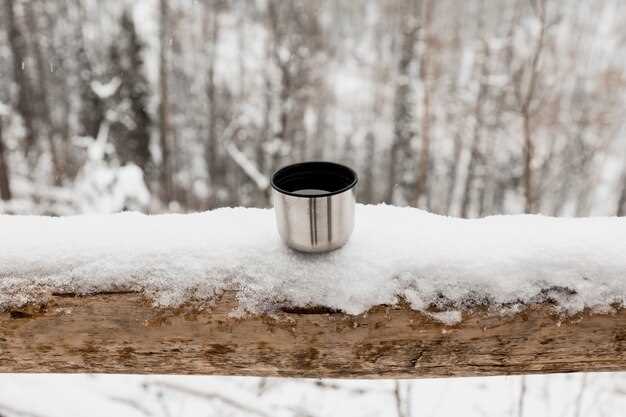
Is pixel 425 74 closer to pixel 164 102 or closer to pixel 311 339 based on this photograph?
pixel 164 102

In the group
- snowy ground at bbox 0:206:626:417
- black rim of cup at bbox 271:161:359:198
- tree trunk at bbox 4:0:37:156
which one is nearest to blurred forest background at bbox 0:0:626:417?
tree trunk at bbox 4:0:37:156

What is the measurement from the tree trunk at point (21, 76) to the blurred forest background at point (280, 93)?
1.3 inches

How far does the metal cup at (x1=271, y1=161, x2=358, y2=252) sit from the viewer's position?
1.09 meters

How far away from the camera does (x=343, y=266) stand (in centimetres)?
114

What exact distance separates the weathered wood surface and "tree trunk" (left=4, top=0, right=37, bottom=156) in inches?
454

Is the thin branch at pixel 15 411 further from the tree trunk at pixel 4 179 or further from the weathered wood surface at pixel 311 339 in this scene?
the tree trunk at pixel 4 179

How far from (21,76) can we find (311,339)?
40.2 feet

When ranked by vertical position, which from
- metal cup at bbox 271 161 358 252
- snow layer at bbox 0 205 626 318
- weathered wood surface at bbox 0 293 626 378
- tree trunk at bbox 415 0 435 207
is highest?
metal cup at bbox 271 161 358 252

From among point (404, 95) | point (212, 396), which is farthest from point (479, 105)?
A: point (212, 396)

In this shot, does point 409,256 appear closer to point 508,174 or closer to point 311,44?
point 311,44

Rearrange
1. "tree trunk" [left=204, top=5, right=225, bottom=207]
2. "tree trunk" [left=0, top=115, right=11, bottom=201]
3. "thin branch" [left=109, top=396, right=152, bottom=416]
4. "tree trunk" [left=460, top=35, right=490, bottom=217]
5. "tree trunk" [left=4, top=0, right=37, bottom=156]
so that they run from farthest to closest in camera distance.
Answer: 1. "tree trunk" [left=460, top=35, right=490, bottom=217]
2. "tree trunk" [left=204, top=5, right=225, bottom=207]
3. "tree trunk" [left=4, top=0, right=37, bottom=156]
4. "tree trunk" [left=0, top=115, right=11, bottom=201]
5. "thin branch" [left=109, top=396, right=152, bottom=416]

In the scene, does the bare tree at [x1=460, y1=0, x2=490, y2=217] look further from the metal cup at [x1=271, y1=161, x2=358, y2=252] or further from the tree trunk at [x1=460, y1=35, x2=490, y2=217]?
the metal cup at [x1=271, y1=161, x2=358, y2=252]

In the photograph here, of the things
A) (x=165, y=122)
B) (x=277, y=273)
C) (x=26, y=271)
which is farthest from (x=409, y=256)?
(x=165, y=122)

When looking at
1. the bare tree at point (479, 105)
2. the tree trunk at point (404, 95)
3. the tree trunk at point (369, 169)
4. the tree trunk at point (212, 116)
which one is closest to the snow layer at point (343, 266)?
the tree trunk at point (404, 95)
